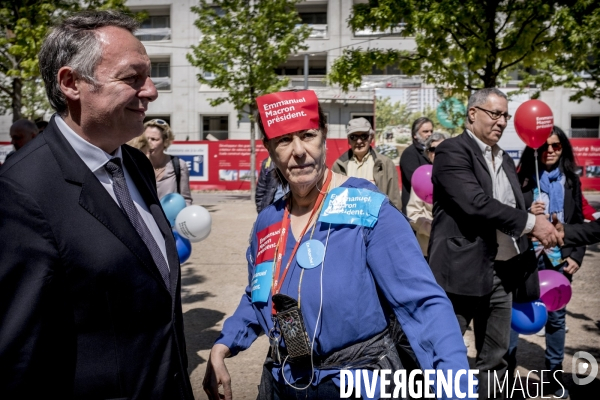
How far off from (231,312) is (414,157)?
2823 millimetres

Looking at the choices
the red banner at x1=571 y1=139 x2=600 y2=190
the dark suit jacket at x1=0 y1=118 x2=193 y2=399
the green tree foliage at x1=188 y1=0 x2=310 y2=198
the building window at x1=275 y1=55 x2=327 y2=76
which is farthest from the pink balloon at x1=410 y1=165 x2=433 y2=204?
the building window at x1=275 y1=55 x2=327 y2=76

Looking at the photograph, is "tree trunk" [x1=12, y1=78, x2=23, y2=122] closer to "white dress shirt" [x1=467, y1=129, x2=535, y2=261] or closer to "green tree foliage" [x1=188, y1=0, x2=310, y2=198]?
"green tree foliage" [x1=188, y1=0, x2=310, y2=198]

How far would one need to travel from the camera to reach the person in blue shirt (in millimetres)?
1867

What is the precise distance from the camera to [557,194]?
15.4 ft

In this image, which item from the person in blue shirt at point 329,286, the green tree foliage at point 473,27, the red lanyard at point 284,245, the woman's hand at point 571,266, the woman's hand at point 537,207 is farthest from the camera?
the green tree foliage at point 473,27

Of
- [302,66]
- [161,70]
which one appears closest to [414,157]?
[302,66]

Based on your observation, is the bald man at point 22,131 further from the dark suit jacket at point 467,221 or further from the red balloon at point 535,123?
the red balloon at point 535,123

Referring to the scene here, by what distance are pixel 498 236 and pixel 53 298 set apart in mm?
2890

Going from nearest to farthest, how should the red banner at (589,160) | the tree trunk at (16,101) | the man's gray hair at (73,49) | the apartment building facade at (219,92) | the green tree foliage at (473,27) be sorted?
the man's gray hair at (73,49) < the green tree foliage at (473,27) < the tree trunk at (16,101) < the red banner at (589,160) < the apartment building facade at (219,92)

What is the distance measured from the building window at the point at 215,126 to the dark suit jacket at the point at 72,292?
3528 cm

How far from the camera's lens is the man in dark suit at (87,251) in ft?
4.88

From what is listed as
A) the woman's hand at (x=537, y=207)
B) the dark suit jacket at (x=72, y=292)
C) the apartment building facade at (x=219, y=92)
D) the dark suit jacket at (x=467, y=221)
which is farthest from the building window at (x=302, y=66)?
the dark suit jacket at (x=72, y=292)

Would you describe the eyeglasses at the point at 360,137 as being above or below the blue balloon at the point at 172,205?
above

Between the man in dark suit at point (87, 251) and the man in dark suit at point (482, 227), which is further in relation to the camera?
the man in dark suit at point (482, 227)
